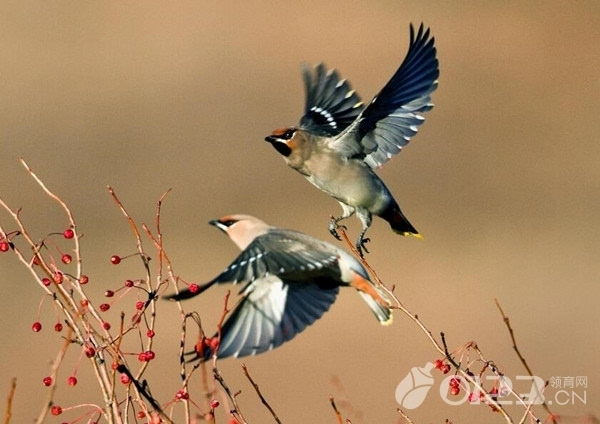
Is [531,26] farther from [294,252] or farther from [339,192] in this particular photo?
[294,252]

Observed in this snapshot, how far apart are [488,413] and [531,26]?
13069 millimetres

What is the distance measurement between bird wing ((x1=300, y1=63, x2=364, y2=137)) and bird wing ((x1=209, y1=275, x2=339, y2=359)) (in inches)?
69.2

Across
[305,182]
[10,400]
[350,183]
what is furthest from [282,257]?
[305,182]

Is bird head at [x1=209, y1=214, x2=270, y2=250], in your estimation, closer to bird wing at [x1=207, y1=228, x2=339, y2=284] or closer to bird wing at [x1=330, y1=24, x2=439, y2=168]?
bird wing at [x1=207, y1=228, x2=339, y2=284]

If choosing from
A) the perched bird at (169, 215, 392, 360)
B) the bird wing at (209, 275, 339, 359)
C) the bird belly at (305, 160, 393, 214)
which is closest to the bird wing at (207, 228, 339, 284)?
the perched bird at (169, 215, 392, 360)

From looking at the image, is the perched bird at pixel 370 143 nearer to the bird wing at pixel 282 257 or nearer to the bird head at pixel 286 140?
the bird head at pixel 286 140

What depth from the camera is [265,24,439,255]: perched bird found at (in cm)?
589

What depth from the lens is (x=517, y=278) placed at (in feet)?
47.1

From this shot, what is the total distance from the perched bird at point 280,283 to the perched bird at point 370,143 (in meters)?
A: 1.06

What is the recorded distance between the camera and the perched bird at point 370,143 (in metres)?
5.89

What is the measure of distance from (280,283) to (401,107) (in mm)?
1494

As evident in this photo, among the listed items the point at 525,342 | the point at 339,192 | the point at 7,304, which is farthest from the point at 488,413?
the point at 7,304

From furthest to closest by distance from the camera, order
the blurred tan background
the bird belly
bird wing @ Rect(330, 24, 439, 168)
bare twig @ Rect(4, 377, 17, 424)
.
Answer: the blurred tan background, the bird belly, bird wing @ Rect(330, 24, 439, 168), bare twig @ Rect(4, 377, 17, 424)

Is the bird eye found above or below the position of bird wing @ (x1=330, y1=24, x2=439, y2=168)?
above
